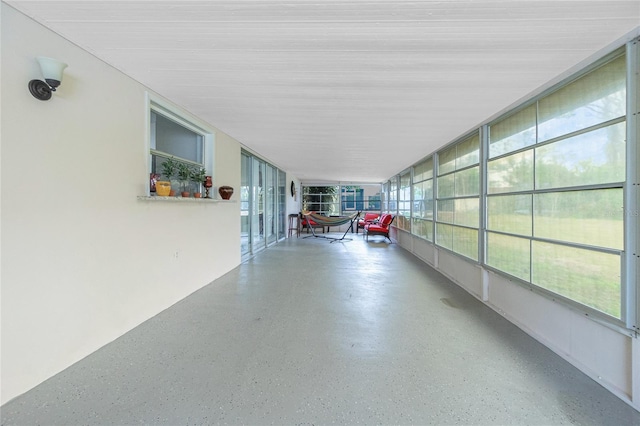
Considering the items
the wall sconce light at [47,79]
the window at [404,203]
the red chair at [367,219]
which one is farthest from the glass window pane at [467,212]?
the red chair at [367,219]

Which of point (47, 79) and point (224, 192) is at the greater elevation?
point (47, 79)

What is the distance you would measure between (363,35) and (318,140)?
8.31ft

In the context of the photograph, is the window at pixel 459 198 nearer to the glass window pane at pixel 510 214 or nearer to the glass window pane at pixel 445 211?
the glass window pane at pixel 445 211

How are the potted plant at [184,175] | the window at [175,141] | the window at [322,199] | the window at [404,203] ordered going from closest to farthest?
the window at [175,141] < the potted plant at [184,175] < the window at [404,203] < the window at [322,199]

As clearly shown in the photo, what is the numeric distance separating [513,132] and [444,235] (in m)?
1.99

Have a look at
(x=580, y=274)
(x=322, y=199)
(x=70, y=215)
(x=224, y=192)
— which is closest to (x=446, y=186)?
(x=580, y=274)

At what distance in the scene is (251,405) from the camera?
1.32 m

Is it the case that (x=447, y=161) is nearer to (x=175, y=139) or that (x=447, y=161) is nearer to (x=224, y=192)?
(x=224, y=192)

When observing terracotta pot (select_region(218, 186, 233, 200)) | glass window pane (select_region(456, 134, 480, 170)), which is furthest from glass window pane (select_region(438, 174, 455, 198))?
terracotta pot (select_region(218, 186, 233, 200))

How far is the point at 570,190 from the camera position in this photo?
1813mm

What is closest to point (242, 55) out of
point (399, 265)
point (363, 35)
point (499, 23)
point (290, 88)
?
point (290, 88)

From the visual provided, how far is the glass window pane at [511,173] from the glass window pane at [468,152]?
0.38 metres

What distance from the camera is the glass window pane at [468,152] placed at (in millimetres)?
3147

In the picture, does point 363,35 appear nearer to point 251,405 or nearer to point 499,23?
point 499,23
